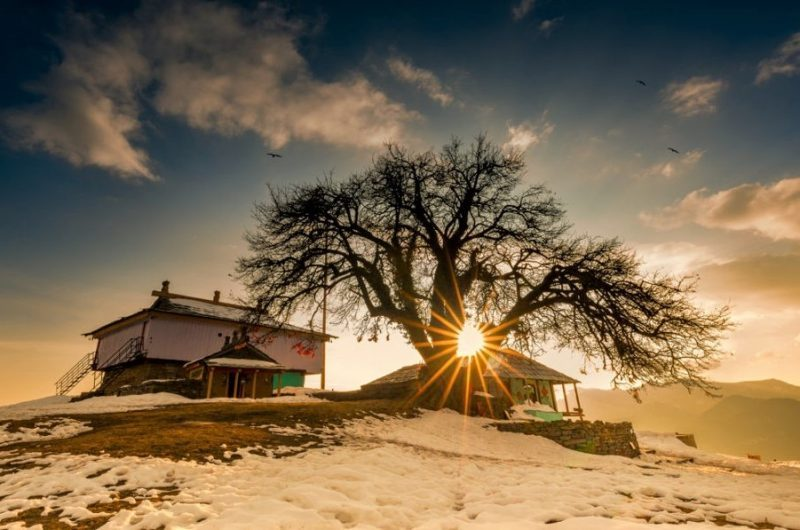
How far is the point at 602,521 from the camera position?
13.6ft

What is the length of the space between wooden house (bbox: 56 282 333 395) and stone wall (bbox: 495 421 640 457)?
52.7ft

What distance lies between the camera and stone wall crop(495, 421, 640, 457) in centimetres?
1256

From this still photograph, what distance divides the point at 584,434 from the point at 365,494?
1047cm

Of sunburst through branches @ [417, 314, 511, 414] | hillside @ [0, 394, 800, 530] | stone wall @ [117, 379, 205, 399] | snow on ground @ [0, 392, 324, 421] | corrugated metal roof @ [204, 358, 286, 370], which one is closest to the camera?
hillside @ [0, 394, 800, 530]

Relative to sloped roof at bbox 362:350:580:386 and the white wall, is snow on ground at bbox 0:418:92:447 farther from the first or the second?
sloped roof at bbox 362:350:580:386

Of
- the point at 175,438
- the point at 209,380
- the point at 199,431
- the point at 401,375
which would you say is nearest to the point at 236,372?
the point at 209,380

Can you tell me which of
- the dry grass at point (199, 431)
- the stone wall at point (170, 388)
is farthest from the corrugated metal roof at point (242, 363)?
the dry grass at point (199, 431)

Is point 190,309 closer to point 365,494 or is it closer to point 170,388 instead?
point 170,388

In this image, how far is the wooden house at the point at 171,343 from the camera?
2739cm

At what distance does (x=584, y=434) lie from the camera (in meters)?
12.7

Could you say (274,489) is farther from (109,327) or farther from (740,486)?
(109,327)

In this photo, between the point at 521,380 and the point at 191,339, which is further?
the point at 521,380

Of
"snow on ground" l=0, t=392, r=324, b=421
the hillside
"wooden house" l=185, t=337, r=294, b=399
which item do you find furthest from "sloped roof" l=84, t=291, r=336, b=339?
the hillside

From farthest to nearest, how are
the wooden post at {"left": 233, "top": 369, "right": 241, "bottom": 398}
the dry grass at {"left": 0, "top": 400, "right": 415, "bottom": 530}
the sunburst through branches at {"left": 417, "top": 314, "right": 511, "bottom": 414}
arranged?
the wooden post at {"left": 233, "top": 369, "right": 241, "bottom": 398} < the sunburst through branches at {"left": 417, "top": 314, "right": 511, "bottom": 414} < the dry grass at {"left": 0, "top": 400, "right": 415, "bottom": 530}
